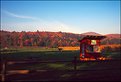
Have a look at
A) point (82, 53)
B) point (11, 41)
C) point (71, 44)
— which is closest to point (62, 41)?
point (71, 44)

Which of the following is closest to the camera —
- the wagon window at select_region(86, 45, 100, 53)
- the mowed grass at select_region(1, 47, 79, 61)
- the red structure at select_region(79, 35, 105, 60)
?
the red structure at select_region(79, 35, 105, 60)

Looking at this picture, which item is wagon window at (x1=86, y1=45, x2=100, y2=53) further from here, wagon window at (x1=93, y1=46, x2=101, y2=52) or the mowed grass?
the mowed grass

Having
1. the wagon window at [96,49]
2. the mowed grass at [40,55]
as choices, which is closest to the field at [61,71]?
the wagon window at [96,49]

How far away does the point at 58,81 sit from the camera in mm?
8734

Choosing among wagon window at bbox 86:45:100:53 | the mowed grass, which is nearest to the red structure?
wagon window at bbox 86:45:100:53

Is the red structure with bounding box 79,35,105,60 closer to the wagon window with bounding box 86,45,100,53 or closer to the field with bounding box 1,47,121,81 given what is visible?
the wagon window with bounding box 86,45,100,53

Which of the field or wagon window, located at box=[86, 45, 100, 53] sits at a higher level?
wagon window, located at box=[86, 45, 100, 53]

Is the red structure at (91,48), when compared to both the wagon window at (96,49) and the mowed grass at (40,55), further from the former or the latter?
the mowed grass at (40,55)

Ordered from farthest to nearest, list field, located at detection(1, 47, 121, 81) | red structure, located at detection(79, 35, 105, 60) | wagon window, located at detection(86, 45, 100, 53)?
wagon window, located at detection(86, 45, 100, 53)
red structure, located at detection(79, 35, 105, 60)
field, located at detection(1, 47, 121, 81)

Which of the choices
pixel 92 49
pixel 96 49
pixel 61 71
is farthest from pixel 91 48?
pixel 61 71

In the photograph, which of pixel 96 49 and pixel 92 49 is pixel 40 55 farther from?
pixel 96 49

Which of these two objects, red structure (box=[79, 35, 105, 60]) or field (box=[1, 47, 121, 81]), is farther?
red structure (box=[79, 35, 105, 60])

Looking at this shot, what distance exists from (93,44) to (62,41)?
350ft

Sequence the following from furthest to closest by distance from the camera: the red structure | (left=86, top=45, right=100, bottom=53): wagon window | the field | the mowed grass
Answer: the mowed grass, (left=86, top=45, right=100, bottom=53): wagon window, the red structure, the field
